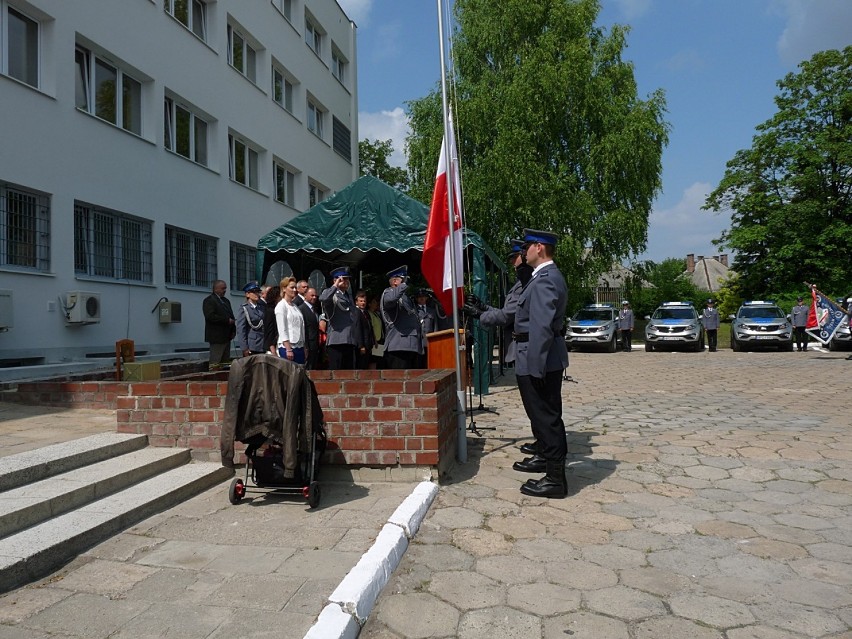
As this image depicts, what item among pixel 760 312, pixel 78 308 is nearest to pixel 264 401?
pixel 78 308

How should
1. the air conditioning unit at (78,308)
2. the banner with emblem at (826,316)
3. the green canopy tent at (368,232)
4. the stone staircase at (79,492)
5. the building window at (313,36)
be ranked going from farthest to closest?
the building window at (313,36), the banner with emblem at (826,316), the air conditioning unit at (78,308), the green canopy tent at (368,232), the stone staircase at (79,492)

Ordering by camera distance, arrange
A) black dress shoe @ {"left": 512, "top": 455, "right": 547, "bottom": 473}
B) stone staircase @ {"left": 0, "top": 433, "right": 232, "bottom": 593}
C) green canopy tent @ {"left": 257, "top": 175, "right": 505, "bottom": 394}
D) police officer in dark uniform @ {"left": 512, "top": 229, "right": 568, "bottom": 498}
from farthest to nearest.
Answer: green canopy tent @ {"left": 257, "top": 175, "right": 505, "bottom": 394} → black dress shoe @ {"left": 512, "top": 455, "right": 547, "bottom": 473} → police officer in dark uniform @ {"left": 512, "top": 229, "right": 568, "bottom": 498} → stone staircase @ {"left": 0, "top": 433, "right": 232, "bottom": 593}

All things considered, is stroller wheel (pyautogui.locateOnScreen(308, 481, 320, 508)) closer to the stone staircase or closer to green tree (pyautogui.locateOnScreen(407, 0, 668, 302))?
the stone staircase

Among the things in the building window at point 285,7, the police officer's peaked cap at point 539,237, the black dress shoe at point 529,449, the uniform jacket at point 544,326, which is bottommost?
the black dress shoe at point 529,449

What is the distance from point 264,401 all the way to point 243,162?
15803 mm

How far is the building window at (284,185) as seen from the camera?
21609 millimetres

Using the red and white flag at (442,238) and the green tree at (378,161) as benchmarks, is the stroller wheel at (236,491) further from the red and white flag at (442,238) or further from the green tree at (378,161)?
the green tree at (378,161)

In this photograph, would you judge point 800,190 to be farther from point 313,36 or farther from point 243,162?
point 243,162

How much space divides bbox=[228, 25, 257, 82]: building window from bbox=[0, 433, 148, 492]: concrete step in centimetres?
1494

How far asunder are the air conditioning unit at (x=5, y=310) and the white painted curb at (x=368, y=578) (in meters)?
7.72

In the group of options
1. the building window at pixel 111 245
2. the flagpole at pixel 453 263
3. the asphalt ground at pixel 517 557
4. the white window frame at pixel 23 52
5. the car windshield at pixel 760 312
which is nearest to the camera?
the asphalt ground at pixel 517 557

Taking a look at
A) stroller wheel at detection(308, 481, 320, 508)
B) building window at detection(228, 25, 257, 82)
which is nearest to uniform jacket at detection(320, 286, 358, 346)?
stroller wheel at detection(308, 481, 320, 508)

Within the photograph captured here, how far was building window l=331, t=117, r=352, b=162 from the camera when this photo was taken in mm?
27141

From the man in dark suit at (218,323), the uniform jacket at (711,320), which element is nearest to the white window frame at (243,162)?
the man in dark suit at (218,323)
